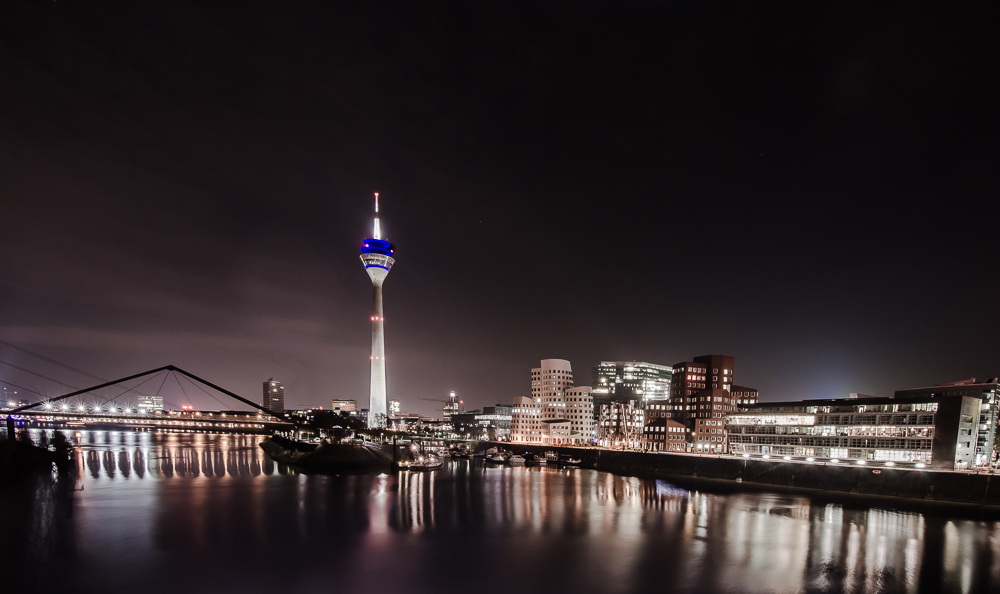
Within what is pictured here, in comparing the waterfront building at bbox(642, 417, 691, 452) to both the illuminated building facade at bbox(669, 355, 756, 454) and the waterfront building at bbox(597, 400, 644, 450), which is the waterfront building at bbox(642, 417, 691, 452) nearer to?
the illuminated building facade at bbox(669, 355, 756, 454)

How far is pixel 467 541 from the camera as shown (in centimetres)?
2756

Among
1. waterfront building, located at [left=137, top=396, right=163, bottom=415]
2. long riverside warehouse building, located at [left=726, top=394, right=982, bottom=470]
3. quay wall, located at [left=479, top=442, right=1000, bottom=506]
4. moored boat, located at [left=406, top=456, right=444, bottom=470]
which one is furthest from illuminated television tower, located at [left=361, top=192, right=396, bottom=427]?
waterfront building, located at [left=137, top=396, right=163, bottom=415]

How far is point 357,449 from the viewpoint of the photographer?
58844 millimetres

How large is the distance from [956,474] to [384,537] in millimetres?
41743

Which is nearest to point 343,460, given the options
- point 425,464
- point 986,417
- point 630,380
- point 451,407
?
point 425,464

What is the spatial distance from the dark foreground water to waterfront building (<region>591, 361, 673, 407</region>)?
3821 inches

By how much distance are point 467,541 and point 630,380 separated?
12570 centimetres

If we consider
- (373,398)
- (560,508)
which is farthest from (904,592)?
(373,398)

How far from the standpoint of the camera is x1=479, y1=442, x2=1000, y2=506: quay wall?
37.2 m

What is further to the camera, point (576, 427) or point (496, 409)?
point (496, 409)

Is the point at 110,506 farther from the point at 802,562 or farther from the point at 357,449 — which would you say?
the point at 802,562

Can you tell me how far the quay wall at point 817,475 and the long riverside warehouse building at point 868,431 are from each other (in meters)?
2.99

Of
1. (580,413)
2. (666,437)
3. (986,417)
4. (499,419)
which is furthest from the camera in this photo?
(499,419)

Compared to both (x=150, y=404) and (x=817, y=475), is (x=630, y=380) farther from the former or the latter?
(x=150, y=404)
